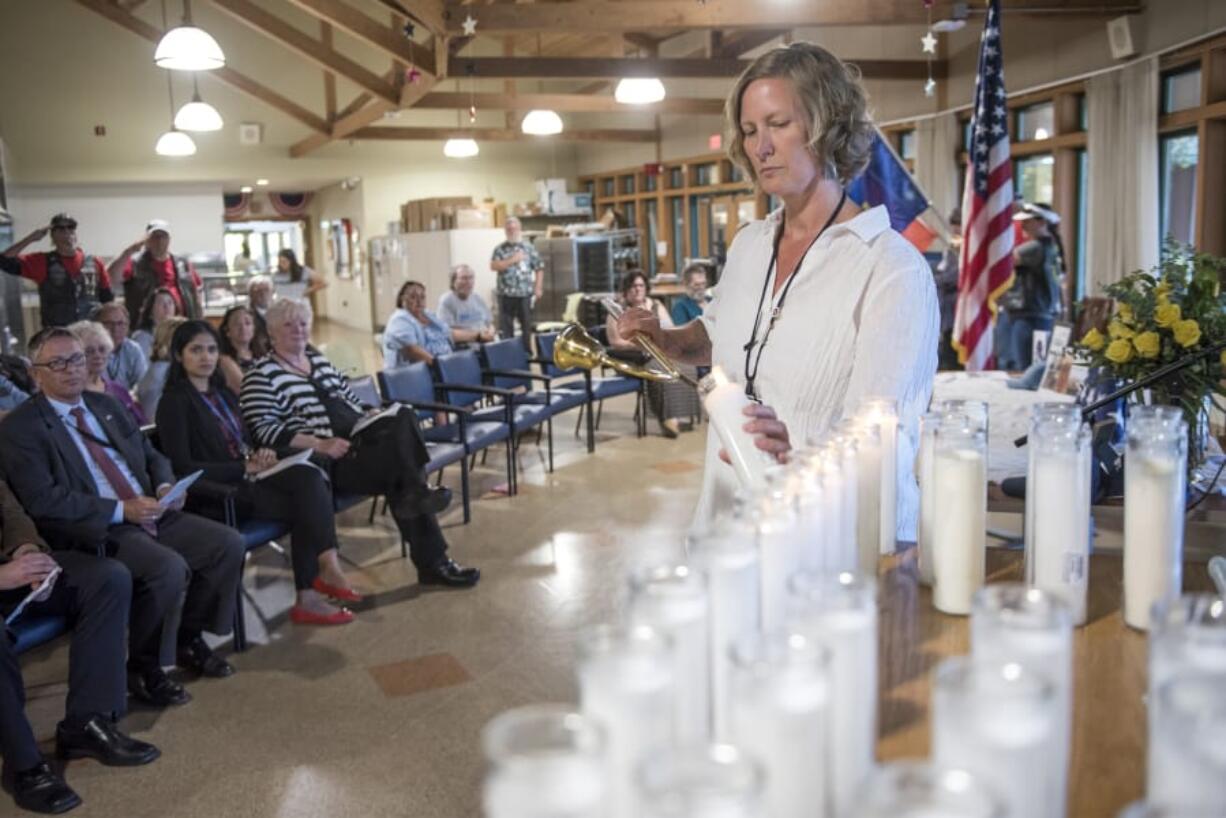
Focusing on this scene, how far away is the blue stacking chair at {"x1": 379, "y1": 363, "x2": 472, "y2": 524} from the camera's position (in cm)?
557

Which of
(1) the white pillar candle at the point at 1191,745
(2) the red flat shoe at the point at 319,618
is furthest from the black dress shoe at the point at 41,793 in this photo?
(1) the white pillar candle at the point at 1191,745

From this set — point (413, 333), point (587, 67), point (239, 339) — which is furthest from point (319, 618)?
point (587, 67)

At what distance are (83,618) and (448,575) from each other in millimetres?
1770

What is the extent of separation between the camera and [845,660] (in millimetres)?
848

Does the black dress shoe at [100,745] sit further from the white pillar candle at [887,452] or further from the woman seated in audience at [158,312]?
the woman seated in audience at [158,312]

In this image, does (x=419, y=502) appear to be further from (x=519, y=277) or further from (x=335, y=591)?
(x=519, y=277)

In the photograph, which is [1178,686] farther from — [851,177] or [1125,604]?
[851,177]

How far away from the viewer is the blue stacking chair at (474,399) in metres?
6.08

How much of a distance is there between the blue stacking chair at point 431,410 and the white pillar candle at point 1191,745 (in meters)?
4.73

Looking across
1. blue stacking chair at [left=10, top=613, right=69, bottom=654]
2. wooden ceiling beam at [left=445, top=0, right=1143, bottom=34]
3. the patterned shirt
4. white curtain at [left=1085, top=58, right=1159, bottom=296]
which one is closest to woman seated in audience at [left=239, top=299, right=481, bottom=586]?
blue stacking chair at [left=10, top=613, right=69, bottom=654]

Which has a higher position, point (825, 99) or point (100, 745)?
point (825, 99)

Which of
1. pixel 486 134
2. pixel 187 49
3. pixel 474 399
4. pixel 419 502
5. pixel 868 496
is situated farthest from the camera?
pixel 486 134

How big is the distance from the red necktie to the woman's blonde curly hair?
2.67 meters

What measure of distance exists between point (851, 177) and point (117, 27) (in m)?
15.0
